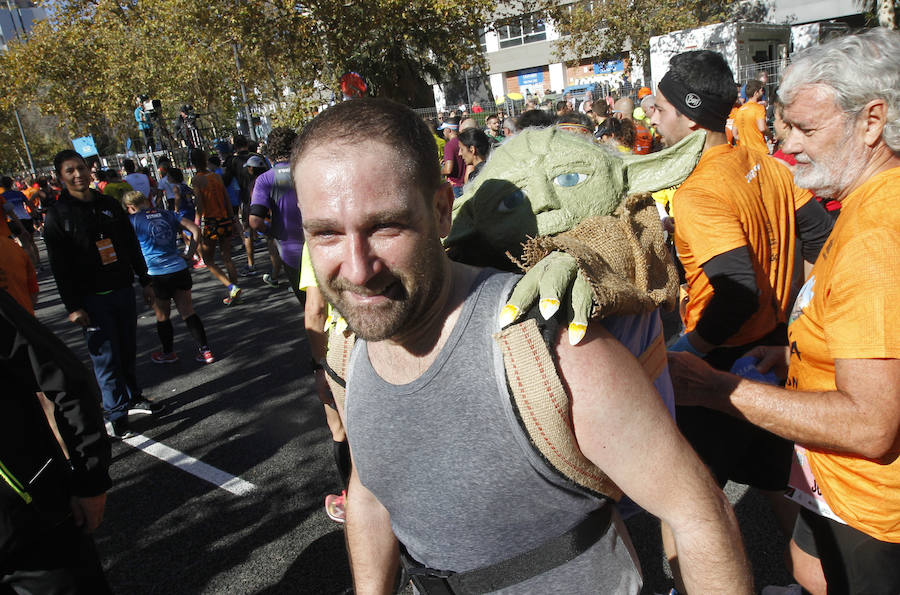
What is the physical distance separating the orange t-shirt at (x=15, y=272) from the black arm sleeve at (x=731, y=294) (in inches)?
153

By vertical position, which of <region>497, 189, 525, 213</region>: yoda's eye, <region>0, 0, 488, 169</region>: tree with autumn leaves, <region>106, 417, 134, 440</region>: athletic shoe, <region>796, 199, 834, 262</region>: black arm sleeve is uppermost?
<region>0, 0, 488, 169</region>: tree with autumn leaves

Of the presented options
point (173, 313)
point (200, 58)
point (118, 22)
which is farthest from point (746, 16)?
point (173, 313)

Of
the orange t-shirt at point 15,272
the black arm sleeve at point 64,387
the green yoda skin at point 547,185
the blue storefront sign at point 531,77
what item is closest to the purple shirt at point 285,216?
the orange t-shirt at point 15,272

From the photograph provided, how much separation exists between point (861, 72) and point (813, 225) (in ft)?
4.01

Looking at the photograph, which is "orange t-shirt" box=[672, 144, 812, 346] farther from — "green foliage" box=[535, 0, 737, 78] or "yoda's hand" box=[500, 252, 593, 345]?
"green foliage" box=[535, 0, 737, 78]

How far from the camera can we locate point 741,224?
2162 millimetres

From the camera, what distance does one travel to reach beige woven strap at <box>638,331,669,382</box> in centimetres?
122

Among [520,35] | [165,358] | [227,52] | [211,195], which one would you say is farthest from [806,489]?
[520,35]

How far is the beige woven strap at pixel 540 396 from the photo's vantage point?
99cm

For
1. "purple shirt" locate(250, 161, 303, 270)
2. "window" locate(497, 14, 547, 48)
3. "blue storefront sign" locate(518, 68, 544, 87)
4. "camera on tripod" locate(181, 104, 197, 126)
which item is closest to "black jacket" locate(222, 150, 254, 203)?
"purple shirt" locate(250, 161, 303, 270)

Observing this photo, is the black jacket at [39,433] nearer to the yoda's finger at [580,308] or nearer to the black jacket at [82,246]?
the yoda's finger at [580,308]

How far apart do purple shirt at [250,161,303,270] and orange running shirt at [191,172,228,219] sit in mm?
4258

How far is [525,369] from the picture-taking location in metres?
1.00

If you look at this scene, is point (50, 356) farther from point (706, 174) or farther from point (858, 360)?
point (706, 174)
